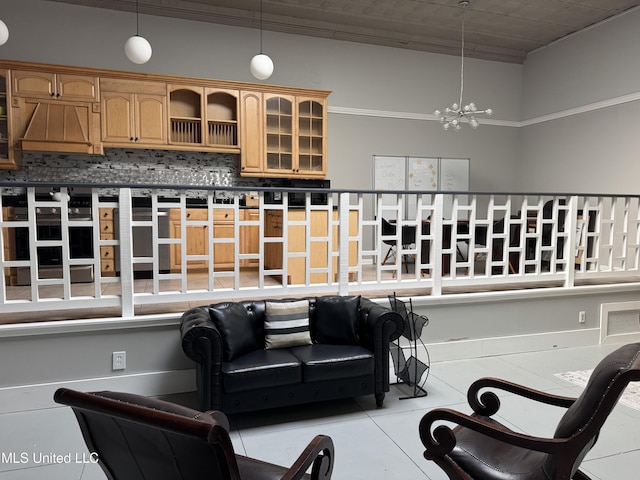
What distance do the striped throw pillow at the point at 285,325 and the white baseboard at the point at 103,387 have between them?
746 mm

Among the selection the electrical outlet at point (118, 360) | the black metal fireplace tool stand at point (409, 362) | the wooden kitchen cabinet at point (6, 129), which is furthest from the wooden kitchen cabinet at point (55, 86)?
the black metal fireplace tool stand at point (409, 362)

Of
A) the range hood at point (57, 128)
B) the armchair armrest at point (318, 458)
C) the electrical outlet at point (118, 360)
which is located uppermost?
the range hood at point (57, 128)

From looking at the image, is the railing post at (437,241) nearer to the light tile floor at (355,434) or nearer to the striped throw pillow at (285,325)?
the light tile floor at (355,434)

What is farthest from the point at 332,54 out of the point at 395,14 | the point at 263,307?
the point at 263,307

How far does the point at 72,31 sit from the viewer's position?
18.8ft

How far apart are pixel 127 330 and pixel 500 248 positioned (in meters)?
4.49

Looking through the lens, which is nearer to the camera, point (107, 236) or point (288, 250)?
point (288, 250)

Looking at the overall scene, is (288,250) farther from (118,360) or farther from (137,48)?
(137,48)

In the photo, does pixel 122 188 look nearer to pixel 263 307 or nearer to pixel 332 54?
pixel 263 307

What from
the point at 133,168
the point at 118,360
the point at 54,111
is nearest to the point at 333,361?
the point at 118,360

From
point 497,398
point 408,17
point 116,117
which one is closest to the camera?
point 497,398

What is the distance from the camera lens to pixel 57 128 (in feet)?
17.7

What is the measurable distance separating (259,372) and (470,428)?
4.84 ft

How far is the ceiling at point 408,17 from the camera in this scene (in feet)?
19.8
